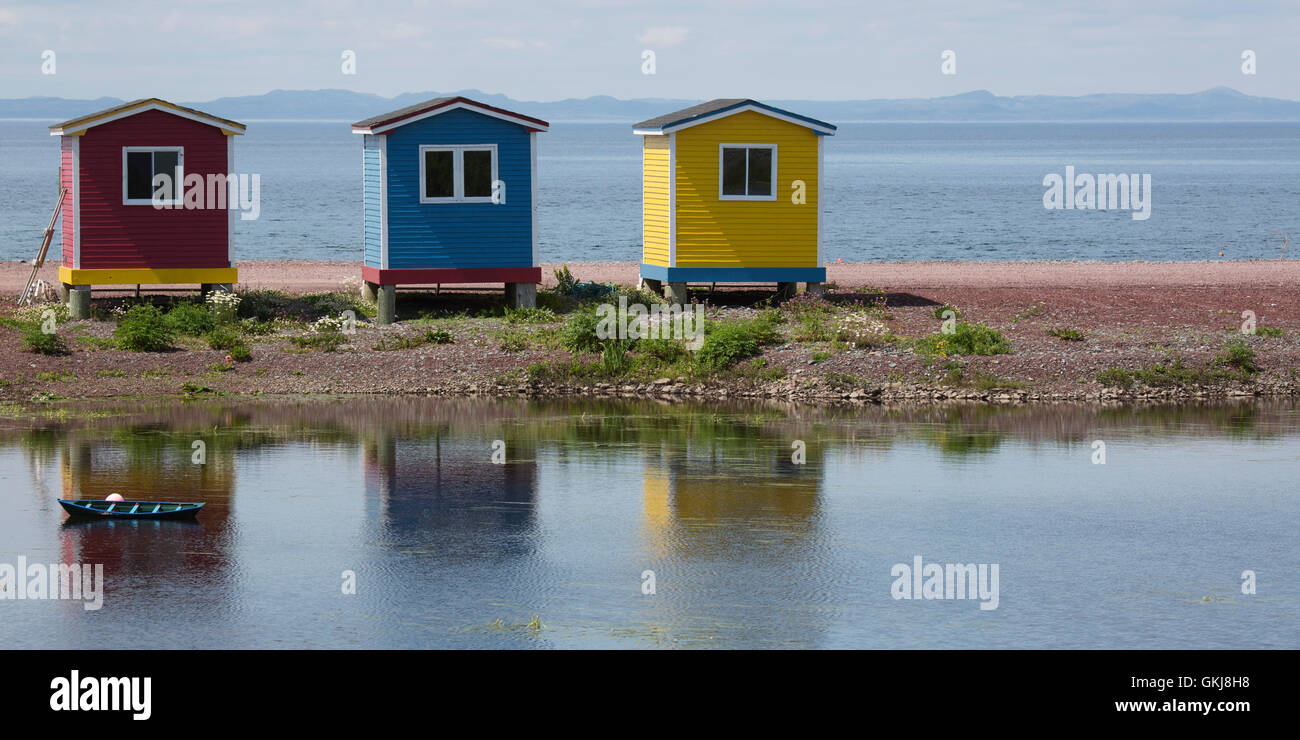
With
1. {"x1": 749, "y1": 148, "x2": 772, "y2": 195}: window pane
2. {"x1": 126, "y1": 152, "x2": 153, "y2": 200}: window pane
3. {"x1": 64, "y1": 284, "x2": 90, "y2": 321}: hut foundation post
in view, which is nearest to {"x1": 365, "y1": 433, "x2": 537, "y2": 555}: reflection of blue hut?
{"x1": 64, "y1": 284, "x2": 90, "y2": 321}: hut foundation post

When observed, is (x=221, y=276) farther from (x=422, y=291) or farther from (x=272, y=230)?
(x=272, y=230)

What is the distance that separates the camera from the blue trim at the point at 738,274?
30.0 meters

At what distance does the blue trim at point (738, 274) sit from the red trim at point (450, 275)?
8.86 feet

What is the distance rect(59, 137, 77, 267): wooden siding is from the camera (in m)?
28.1

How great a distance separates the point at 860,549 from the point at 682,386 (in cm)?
1014

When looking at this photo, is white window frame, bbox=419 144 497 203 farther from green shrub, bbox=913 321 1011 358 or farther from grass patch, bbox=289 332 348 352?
green shrub, bbox=913 321 1011 358

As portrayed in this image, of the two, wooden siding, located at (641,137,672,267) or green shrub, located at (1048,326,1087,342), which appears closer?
green shrub, located at (1048,326,1087,342)

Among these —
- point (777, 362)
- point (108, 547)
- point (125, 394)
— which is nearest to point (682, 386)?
point (777, 362)

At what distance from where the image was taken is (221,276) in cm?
2875

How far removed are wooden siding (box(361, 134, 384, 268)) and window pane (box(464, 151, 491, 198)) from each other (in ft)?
5.45

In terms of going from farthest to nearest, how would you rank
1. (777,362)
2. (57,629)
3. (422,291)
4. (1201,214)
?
(1201,214)
(422,291)
(777,362)
(57,629)

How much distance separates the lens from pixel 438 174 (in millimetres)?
29109

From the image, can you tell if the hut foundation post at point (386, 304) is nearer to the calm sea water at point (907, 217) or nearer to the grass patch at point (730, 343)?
the grass patch at point (730, 343)

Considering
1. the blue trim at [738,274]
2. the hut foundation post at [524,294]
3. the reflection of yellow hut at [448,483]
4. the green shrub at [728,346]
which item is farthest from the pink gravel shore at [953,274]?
the reflection of yellow hut at [448,483]
